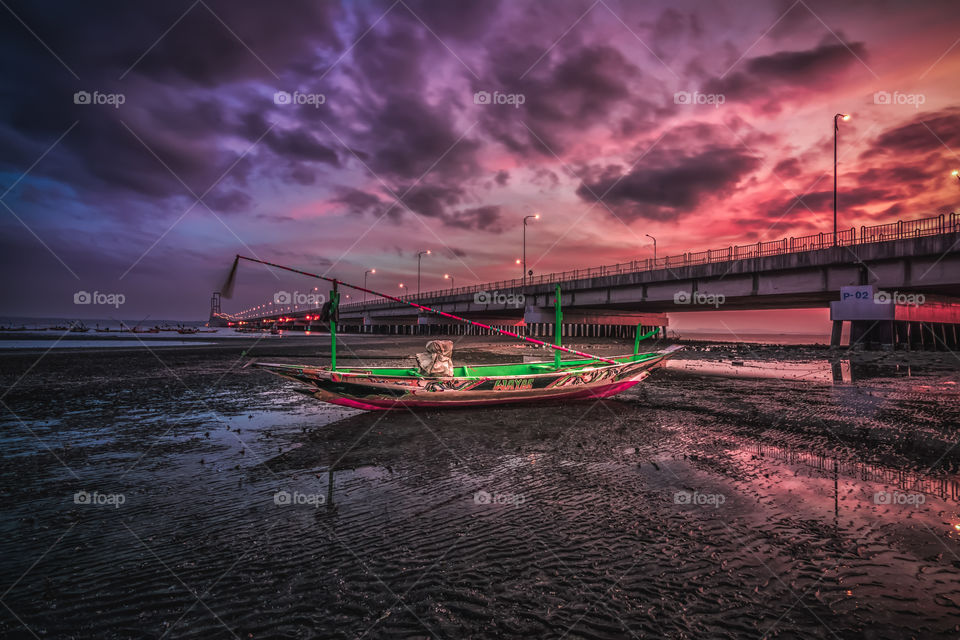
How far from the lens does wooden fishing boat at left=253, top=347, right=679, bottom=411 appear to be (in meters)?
9.71

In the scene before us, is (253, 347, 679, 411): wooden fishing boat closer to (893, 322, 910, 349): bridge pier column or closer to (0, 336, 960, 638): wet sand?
(0, 336, 960, 638): wet sand

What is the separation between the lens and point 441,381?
34.8 ft

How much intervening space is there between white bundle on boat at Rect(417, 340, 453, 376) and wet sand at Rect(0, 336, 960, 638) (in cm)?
168

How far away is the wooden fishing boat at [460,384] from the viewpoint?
9713 mm

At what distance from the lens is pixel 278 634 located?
3004mm

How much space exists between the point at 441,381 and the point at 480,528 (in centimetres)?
611

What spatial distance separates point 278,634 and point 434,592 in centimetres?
115

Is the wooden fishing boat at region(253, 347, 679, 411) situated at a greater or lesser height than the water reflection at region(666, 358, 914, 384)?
greater

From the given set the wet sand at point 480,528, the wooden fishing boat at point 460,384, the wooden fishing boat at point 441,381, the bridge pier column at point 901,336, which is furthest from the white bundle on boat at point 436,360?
the bridge pier column at point 901,336

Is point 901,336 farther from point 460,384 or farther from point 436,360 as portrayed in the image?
point 436,360

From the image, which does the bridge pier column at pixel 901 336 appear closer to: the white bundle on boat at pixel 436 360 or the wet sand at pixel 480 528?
the wet sand at pixel 480 528

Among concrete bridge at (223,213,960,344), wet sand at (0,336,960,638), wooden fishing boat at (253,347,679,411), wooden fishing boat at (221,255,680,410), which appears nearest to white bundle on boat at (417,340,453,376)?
wooden fishing boat at (221,255,680,410)

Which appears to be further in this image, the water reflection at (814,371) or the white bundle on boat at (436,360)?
the water reflection at (814,371)

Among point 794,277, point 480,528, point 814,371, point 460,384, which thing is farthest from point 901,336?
point 480,528
